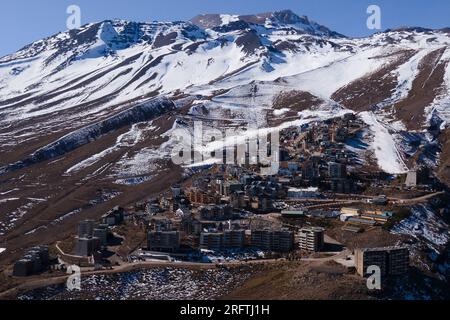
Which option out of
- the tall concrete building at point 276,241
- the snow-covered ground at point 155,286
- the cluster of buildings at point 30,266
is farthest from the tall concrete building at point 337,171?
the cluster of buildings at point 30,266

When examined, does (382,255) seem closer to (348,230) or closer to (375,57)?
(348,230)

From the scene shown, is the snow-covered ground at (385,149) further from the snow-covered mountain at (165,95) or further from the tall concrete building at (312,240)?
the tall concrete building at (312,240)

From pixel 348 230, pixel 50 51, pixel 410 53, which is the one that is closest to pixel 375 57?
pixel 410 53

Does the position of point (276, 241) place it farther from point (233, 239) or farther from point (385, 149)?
point (385, 149)

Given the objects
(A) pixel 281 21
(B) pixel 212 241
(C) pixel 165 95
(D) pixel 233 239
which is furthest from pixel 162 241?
(A) pixel 281 21
